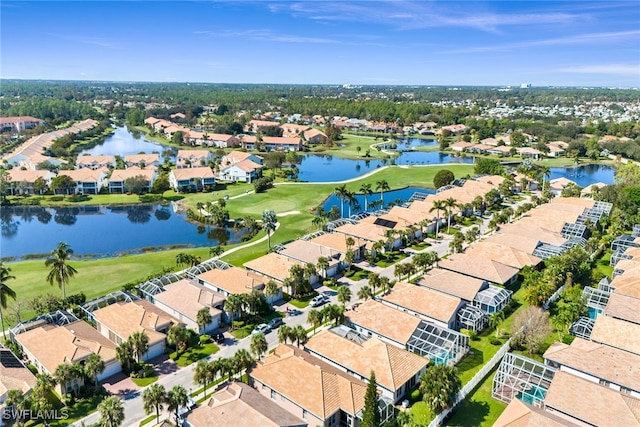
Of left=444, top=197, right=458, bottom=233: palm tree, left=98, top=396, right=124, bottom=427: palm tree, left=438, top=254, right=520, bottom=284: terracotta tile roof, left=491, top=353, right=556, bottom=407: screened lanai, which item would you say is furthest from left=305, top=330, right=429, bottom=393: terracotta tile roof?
left=444, top=197, right=458, bottom=233: palm tree

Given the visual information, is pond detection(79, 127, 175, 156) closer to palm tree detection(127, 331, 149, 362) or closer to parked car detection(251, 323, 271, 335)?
parked car detection(251, 323, 271, 335)

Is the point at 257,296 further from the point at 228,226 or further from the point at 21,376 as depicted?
the point at 228,226

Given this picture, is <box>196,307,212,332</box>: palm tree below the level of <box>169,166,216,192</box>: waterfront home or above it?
below

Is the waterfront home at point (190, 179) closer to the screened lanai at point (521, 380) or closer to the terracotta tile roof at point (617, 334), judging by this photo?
the screened lanai at point (521, 380)

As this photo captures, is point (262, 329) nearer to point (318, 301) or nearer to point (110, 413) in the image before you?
point (318, 301)

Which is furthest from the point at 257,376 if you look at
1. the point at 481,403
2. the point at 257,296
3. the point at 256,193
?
the point at 256,193

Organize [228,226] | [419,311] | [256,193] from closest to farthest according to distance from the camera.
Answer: [419,311] < [228,226] < [256,193]

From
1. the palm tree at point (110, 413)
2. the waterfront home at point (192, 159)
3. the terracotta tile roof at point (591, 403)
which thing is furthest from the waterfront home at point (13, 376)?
the waterfront home at point (192, 159)
